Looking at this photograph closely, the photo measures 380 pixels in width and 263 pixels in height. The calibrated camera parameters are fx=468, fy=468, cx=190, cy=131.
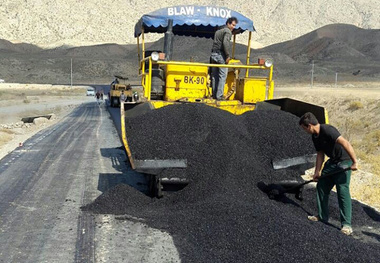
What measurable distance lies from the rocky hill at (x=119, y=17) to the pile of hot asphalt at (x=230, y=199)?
99546 millimetres

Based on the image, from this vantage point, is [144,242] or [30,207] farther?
[30,207]

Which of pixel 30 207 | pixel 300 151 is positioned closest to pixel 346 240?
pixel 300 151

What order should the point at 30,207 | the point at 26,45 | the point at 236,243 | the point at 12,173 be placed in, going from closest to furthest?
1. the point at 236,243
2. the point at 30,207
3. the point at 12,173
4. the point at 26,45

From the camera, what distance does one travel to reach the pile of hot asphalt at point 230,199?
506 centimetres

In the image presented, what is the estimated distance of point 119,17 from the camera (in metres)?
120

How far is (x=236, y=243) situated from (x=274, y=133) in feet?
8.95

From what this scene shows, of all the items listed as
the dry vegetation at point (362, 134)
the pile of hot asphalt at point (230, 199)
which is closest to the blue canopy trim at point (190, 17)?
the pile of hot asphalt at point (230, 199)

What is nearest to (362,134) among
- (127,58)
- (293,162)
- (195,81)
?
(195,81)

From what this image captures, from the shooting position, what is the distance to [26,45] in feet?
367

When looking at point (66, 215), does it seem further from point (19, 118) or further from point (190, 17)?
point (19, 118)

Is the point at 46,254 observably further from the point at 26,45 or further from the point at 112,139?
the point at 26,45

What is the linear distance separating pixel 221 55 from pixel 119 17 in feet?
381

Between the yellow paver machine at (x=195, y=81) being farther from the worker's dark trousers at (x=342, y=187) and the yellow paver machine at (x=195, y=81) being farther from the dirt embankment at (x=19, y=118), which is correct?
the dirt embankment at (x=19, y=118)

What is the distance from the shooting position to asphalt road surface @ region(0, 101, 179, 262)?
207 inches
